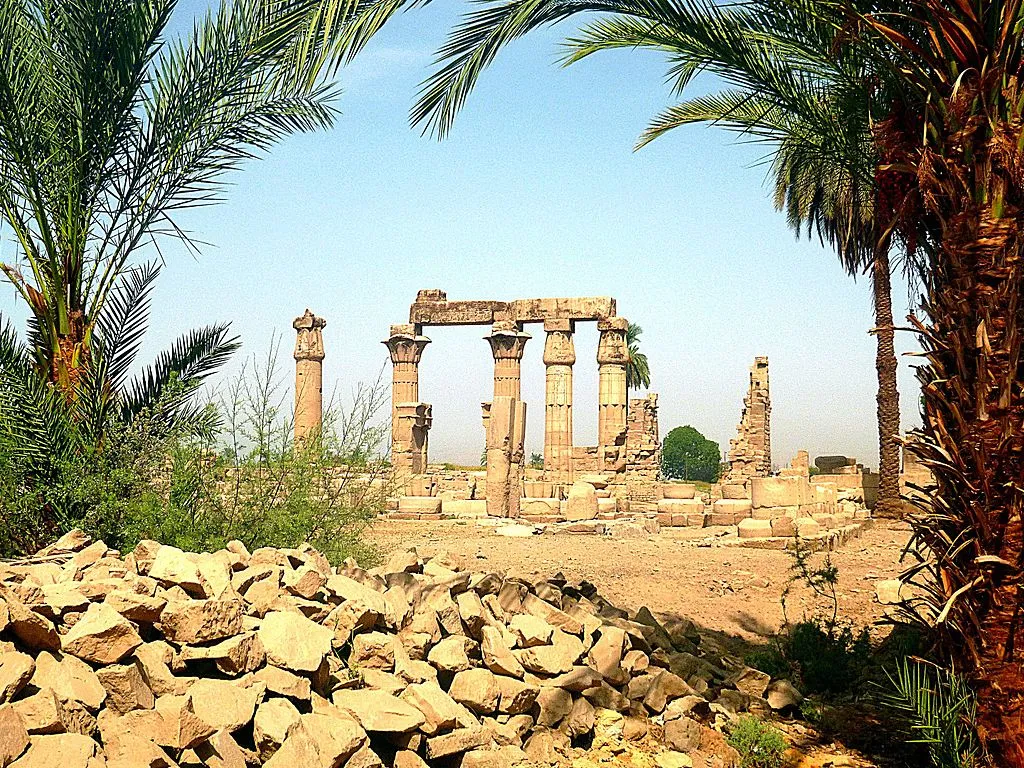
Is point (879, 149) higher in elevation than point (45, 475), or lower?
higher

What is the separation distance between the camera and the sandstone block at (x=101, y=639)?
454 centimetres

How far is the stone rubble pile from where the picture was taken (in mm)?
4305

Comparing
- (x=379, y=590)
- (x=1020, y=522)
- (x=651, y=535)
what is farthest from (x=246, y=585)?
(x=651, y=535)

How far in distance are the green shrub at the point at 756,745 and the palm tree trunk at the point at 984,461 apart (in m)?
1.15

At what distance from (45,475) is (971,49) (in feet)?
24.0

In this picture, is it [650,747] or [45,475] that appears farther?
[45,475]

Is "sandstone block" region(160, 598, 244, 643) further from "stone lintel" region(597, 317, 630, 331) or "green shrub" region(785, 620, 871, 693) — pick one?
"stone lintel" region(597, 317, 630, 331)

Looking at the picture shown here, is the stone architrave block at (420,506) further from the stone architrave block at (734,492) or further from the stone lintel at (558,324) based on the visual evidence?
the stone lintel at (558,324)

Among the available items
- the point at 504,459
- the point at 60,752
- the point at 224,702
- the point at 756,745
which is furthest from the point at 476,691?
the point at 504,459

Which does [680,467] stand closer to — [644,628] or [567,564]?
[567,564]

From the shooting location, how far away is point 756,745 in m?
5.67

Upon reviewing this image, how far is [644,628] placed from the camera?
7152 millimetres

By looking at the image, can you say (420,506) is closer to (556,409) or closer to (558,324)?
(556,409)

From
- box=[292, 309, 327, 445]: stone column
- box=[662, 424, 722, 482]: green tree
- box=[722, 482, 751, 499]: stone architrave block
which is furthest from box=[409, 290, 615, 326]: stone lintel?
box=[662, 424, 722, 482]: green tree
